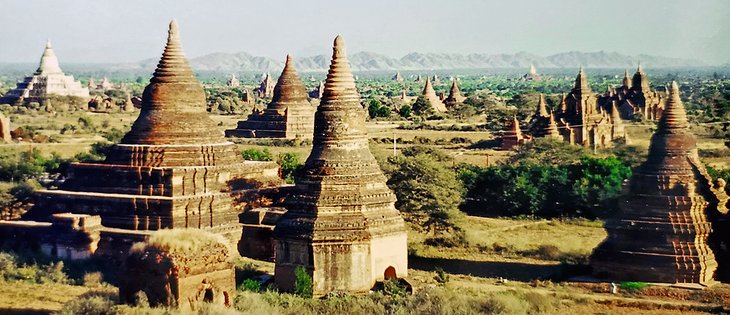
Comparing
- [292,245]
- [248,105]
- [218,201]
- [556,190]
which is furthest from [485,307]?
[248,105]

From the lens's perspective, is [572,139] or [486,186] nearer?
[486,186]

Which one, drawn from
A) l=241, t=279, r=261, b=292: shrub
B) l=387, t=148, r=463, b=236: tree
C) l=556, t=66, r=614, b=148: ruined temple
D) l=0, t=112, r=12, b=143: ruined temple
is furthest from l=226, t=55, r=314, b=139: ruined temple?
l=241, t=279, r=261, b=292: shrub

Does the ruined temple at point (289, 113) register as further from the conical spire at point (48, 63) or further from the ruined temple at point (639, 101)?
the conical spire at point (48, 63)

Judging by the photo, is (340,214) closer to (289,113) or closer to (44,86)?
(289,113)

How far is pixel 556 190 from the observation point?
36.5 metres

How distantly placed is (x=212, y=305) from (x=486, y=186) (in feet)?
68.4

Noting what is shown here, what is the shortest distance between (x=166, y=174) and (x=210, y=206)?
1.34m

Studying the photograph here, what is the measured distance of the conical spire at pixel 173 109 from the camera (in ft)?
93.1

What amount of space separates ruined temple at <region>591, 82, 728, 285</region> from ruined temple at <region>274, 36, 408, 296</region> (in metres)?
4.63

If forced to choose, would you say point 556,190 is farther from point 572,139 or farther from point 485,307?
point 572,139

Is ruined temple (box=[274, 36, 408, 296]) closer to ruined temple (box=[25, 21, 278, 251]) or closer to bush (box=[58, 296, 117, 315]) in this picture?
ruined temple (box=[25, 21, 278, 251])

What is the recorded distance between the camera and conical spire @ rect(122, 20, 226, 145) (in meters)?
28.4

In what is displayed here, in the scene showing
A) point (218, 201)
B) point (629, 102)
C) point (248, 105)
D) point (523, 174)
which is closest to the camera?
point (218, 201)

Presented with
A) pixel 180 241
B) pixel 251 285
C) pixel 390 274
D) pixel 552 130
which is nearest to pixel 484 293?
pixel 390 274
